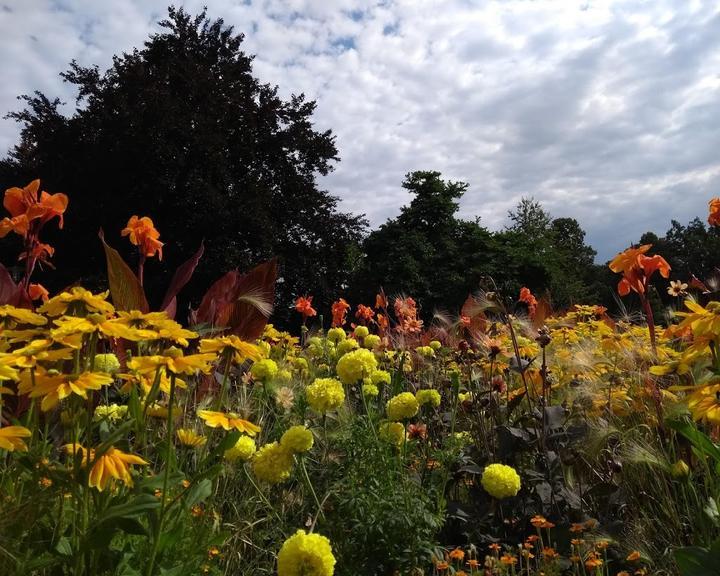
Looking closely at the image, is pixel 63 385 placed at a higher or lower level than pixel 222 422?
higher

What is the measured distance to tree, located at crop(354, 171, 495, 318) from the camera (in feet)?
57.8

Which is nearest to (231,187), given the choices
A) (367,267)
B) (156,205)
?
(156,205)

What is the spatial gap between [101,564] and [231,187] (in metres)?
14.4

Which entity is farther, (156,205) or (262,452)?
(156,205)

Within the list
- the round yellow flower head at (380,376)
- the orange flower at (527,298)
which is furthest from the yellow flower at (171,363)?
the orange flower at (527,298)

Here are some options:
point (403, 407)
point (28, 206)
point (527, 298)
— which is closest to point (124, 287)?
point (28, 206)

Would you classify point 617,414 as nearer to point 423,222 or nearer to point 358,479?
point 358,479

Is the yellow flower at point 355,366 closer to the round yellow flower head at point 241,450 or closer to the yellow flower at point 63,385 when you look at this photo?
the round yellow flower head at point 241,450

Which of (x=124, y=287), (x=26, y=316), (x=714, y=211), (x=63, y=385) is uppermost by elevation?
(x=714, y=211)

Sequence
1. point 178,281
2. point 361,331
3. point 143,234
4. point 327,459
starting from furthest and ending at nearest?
point 361,331 → point 178,281 → point 143,234 → point 327,459

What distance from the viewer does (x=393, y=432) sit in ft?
6.75

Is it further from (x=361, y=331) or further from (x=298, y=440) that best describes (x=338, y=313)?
(x=298, y=440)

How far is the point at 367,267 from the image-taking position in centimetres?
1866

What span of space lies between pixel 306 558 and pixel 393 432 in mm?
880
